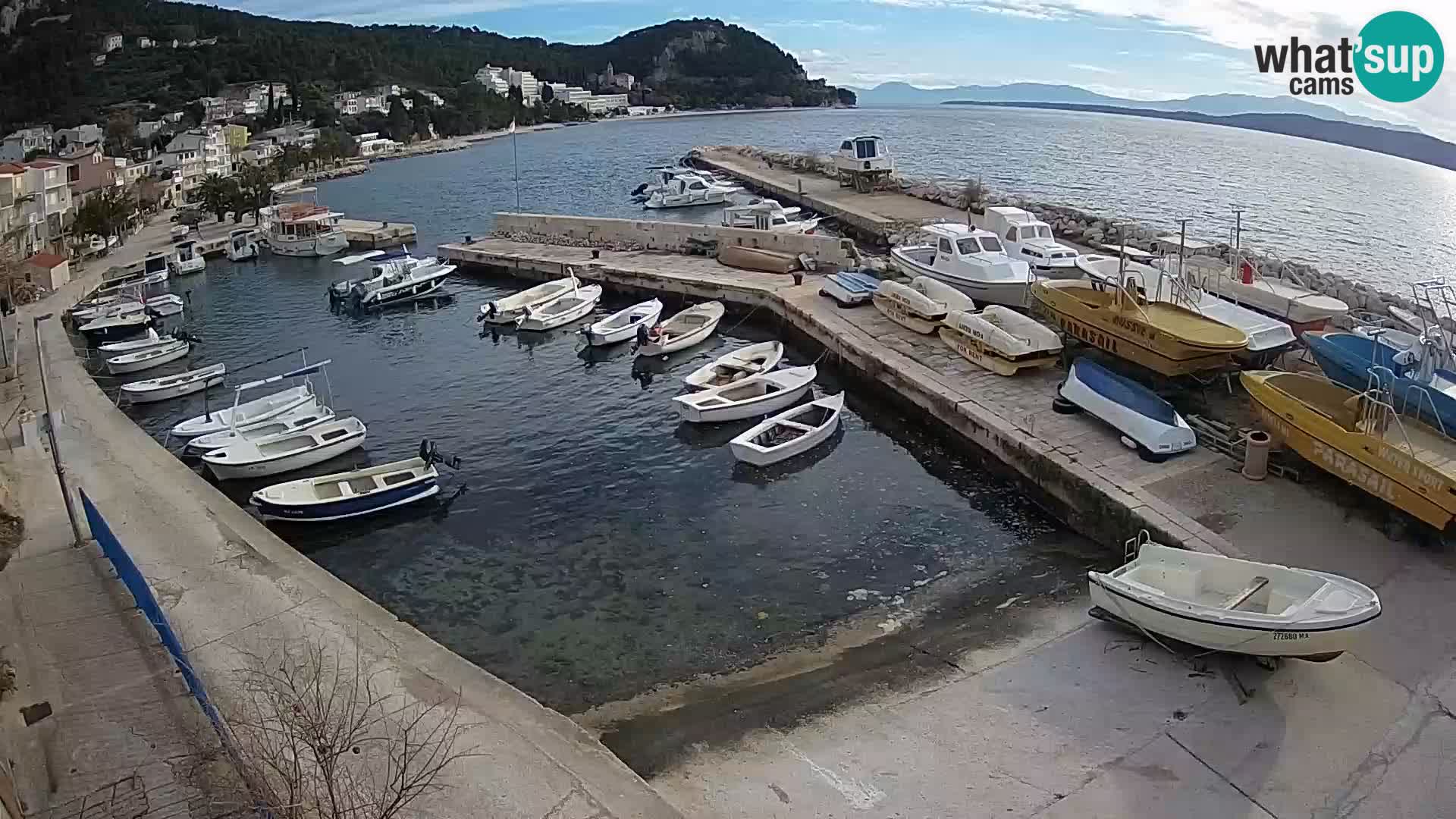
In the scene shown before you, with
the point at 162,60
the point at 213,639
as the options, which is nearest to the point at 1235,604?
the point at 213,639

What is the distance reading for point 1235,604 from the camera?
1075 cm

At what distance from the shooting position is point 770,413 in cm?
2088

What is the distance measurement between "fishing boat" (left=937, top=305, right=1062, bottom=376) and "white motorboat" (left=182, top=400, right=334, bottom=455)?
13801 millimetres

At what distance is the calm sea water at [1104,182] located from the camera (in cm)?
4756

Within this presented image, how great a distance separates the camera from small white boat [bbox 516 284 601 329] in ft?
93.8

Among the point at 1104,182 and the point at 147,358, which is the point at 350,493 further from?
the point at 1104,182

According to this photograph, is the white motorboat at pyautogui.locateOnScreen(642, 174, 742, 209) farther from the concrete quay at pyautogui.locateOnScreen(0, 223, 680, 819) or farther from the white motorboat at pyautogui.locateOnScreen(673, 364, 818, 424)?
the concrete quay at pyautogui.locateOnScreen(0, 223, 680, 819)

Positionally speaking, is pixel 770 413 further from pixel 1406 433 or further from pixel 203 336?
pixel 203 336

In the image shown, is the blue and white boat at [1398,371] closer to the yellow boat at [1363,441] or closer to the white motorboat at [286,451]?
the yellow boat at [1363,441]

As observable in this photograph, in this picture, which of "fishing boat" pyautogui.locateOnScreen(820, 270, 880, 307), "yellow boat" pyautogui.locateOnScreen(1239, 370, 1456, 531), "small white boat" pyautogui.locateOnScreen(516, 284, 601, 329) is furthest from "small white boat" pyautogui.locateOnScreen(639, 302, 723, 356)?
"yellow boat" pyautogui.locateOnScreen(1239, 370, 1456, 531)

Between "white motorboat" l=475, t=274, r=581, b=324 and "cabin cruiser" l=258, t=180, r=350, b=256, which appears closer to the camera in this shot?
"white motorboat" l=475, t=274, r=581, b=324

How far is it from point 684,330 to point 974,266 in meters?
7.91

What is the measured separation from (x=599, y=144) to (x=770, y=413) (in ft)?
333

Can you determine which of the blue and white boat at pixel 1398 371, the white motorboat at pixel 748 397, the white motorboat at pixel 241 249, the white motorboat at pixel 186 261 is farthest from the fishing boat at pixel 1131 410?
the white motorboat at pixel 241 249
